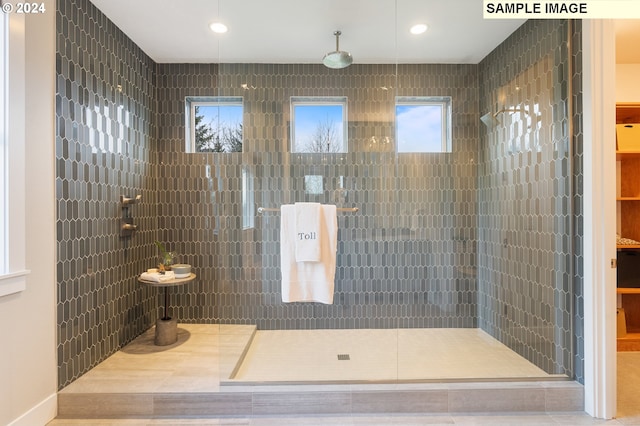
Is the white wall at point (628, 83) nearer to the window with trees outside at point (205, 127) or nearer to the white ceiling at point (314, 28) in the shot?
the white ceiling at point (314, 28)

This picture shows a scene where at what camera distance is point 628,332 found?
275 cm

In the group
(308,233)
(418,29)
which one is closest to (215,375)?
(308,233)

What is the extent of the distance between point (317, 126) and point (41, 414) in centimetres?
253

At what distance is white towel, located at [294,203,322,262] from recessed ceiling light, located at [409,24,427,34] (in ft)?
5.03

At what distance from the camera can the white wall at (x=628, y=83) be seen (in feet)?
9.02

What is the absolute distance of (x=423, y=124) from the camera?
2627 millimetres

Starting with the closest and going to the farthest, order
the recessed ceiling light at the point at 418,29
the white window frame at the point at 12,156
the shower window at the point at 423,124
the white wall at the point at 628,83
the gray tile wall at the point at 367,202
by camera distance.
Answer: the white window frame at the point at 12,156 < the recessed ceiling light at the point at 418,29 < the gray tile wall at the point at 367,202 < the shower window at the point at 423,124 < the white wall at the point at 628,83

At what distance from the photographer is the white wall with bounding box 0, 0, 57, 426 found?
62.9 inches

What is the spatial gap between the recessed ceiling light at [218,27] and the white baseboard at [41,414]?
8.80 feet

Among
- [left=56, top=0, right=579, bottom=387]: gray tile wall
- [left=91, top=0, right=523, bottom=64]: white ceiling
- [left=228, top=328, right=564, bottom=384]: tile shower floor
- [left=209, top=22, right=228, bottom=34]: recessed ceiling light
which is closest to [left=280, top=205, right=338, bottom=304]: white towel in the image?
[left=56, top=0, right=579, bottom=387]: gray tile wall

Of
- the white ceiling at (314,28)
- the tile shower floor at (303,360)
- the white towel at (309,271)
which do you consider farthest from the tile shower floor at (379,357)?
the white ceiling at (314,28)

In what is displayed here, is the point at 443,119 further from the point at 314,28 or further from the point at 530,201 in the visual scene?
the point at 314,28

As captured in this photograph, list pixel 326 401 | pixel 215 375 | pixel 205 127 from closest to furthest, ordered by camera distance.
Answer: pixel 326 401 → pixel 215 375 → pixel 205 127

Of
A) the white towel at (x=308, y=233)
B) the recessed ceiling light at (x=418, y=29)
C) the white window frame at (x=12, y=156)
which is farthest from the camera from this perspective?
the recessed ceiling light at (x=418, y=29)
